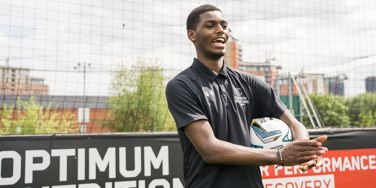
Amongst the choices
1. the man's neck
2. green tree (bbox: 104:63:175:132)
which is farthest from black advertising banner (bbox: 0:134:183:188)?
green tree (bbox: 104:63:175:132)

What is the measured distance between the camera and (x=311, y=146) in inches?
64.7

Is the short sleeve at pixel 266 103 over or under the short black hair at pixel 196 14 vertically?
under

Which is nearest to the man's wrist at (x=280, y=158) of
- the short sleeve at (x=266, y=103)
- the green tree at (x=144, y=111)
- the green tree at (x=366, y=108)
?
the short sleeve at (x=266, y=103)

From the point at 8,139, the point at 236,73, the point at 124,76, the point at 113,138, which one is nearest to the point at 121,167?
the point at 113,138

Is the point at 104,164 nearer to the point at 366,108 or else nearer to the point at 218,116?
the point at 218,116

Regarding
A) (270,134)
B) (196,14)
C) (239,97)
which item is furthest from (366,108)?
(196,14)

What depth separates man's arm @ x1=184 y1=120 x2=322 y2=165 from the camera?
164 cm

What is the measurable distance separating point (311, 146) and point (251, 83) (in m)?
0.57

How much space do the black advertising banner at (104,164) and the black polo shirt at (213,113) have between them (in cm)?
180

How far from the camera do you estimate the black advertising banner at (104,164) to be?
10.9ft

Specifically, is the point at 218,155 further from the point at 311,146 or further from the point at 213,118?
the point at 311,146

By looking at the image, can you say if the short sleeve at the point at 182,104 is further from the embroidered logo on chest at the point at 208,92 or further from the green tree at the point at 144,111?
the green tree at the point at 144,111

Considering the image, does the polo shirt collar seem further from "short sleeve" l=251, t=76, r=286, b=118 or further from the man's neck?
"short sleeve" l=251, t=76, r=286, b=118

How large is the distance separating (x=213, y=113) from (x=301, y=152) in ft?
1.48
